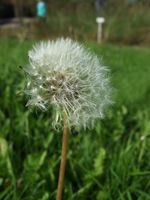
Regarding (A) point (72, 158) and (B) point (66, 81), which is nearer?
(B) point (66, 81)

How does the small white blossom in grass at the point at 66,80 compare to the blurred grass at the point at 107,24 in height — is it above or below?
below

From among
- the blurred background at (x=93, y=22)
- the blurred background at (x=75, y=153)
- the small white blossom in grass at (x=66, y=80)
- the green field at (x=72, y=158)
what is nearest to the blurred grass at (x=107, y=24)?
the blurred background at (x=93, y=22)

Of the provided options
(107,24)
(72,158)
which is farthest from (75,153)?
(107,24)

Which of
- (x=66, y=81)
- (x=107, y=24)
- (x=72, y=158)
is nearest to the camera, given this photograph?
(x=66, y=81)

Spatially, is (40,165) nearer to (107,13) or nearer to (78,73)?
(78,73)

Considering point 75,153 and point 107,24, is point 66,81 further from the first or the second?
point 107,24

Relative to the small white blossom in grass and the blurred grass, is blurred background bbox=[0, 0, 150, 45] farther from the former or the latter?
the small white blossom in grass

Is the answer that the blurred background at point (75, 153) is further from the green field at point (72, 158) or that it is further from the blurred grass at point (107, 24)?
the blurred grass at point (107, 24)

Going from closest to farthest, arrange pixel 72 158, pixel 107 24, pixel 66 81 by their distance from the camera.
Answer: pixel 66 81 → pixel 72 158 → pixel 107 24

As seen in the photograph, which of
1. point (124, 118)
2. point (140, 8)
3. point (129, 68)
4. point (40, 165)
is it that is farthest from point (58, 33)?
point (40, 165)
